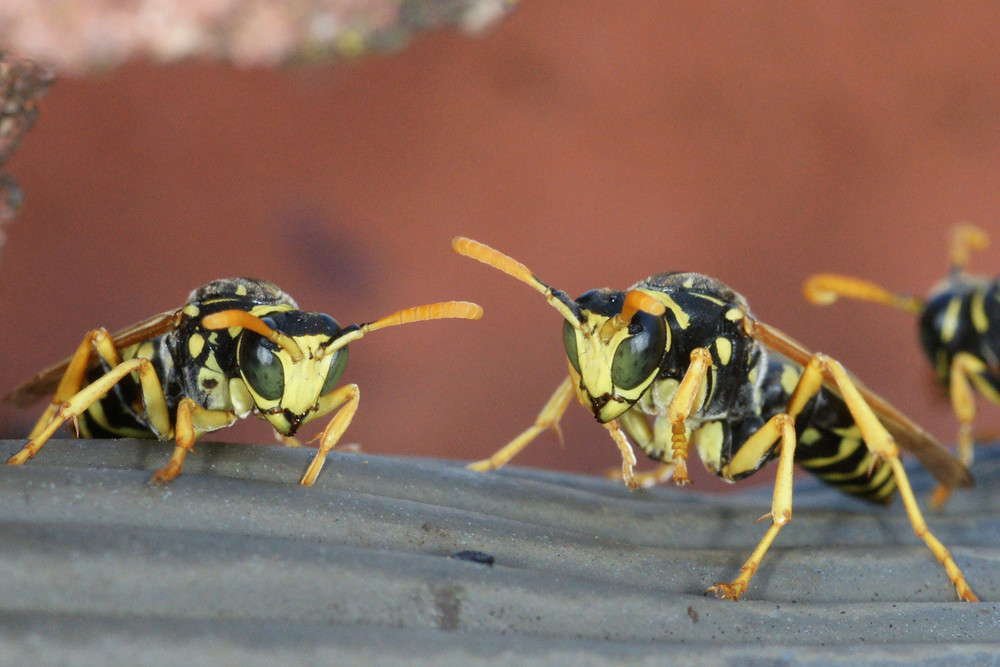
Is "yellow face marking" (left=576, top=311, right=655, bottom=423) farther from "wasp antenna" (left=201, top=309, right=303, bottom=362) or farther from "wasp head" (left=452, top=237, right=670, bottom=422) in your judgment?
"wasp antenna" (left=201, top=309, right=303, bottom=362)

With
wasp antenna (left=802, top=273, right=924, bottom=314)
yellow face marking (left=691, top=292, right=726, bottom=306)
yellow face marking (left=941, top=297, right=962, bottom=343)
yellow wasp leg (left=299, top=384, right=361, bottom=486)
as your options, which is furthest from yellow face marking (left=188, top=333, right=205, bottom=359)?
yellow face marking (left=941, top=297, right=962, bottom=343)

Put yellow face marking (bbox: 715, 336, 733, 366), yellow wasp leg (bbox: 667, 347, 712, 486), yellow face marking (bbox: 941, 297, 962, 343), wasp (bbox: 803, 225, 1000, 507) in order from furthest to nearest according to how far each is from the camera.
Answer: yellow face marking (bbox: 941, 297, 962, 343), wasp (bbox: 803, 225, 1000, 507), yellow face marking (bbox: 715, 336, 733, 366), yellow wasp leg (bbox: 667, 347, 712, 486)

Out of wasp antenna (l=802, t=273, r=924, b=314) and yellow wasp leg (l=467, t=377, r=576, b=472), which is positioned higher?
wasp antenna (l=802, t=273, r=924, b=314)

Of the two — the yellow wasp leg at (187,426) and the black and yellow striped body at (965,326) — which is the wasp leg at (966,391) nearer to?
the black and yellow striped body at (965,326)

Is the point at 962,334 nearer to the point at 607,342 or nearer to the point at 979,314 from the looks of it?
the point at 979,314

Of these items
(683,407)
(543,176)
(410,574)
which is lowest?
(410,574)

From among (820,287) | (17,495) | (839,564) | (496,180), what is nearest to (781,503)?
(839,564)

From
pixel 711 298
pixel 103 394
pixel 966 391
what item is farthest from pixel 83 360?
pixel 966 391

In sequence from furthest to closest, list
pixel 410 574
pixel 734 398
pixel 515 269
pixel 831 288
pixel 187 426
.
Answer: pixel 831 288 → pixel 734 398 → pixel 515 269 → pixel 187 426 → pixel 410 574
